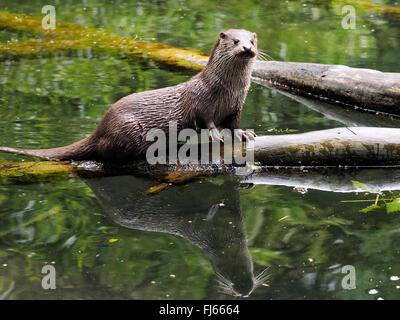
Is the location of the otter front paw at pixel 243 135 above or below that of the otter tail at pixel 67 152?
above

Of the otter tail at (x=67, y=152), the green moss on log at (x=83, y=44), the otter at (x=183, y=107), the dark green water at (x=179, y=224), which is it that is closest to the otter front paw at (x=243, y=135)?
the otter at (x=183, y=107)

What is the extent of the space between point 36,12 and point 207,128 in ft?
16.7

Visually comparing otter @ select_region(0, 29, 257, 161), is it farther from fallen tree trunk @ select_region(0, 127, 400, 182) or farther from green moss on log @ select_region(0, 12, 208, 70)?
green moss on log @ select_region(0, 12, 208, 70)

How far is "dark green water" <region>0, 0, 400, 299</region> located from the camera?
2689mm

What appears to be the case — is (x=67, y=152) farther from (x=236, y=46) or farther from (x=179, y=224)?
(x=236, y=46)

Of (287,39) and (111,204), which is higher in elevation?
(287,39)

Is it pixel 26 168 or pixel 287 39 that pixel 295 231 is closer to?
pixel 26 168

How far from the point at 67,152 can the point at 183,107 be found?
814mm

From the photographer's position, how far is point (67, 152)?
3.93m

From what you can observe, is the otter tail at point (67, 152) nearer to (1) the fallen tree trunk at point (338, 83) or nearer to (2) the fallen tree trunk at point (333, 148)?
(2) the fallen tree trunk at point (333, 148)

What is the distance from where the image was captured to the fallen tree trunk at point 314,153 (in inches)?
152

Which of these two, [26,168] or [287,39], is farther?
[287,39]

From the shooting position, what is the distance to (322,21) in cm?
793

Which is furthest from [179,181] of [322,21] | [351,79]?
[322,21]
